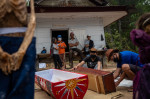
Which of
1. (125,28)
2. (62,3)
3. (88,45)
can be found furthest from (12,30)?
(125,28)

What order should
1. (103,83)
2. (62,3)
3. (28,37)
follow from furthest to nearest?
1. (62,3)
2. (103,83)
3. (28,37)

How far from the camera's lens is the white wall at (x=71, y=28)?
8836mm

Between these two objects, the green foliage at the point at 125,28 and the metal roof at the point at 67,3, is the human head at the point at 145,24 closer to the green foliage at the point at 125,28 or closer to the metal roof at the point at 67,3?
the metal roof at the point at 67,3

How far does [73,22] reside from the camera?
9250 millimetres

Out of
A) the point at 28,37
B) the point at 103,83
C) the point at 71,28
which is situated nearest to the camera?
the point at 28,37

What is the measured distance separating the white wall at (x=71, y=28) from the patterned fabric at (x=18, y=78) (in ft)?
24.1

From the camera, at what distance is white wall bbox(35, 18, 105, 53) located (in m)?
8.84

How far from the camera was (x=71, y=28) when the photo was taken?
30.1 feet

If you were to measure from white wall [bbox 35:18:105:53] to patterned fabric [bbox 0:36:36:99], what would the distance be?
24.1ft

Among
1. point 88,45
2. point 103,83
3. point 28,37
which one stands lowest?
point 103,83

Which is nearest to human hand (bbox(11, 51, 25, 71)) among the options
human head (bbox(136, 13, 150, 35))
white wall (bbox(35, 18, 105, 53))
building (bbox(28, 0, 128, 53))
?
human head (bbox(136, 13, 150, 35))

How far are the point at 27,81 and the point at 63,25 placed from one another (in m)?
7.71

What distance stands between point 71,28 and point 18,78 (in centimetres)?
781

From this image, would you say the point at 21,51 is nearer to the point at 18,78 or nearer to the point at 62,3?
the point at 18,78
